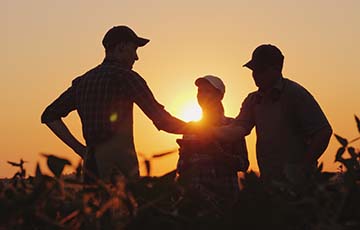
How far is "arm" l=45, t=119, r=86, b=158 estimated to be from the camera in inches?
270

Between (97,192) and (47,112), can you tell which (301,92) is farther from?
(97,192)

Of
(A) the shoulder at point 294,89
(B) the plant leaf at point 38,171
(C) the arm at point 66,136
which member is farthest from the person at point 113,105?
(B) the plant leaf at point 38,171

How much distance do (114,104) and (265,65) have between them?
1.48 metres

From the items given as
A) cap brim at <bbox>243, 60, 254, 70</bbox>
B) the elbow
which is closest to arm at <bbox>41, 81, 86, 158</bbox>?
cap brim at <bbox>243, 60, 254, 70</bbox>

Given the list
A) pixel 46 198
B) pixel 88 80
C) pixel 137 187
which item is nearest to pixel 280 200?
pixel 137 187

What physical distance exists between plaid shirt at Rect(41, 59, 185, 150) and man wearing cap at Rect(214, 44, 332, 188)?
29.3 inches

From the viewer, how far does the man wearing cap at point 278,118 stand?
19.6ft

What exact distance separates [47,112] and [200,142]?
1721mm

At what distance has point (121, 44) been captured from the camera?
6.82 metres

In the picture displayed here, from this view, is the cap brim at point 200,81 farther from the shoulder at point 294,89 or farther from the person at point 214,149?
the shoulder at point 294,89

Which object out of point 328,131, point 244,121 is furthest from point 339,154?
point 244,121

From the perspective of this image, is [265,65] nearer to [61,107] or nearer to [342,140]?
[61,107]

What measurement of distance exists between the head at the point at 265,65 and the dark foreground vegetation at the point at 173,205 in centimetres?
435

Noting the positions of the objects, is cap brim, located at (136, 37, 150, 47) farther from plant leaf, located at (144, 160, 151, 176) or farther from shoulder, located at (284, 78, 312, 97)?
plant leaf, located at (144, 160, 151, 176)
